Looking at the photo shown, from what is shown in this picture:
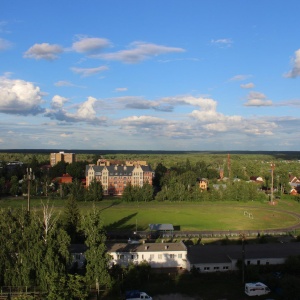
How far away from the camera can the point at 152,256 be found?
31672mm

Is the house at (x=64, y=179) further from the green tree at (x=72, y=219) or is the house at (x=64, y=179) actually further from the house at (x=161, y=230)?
the green tree at (x=72, y=219)

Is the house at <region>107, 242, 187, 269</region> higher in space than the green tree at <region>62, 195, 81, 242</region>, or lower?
lower

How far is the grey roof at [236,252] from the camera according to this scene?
31.3 m

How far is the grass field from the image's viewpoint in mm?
50844

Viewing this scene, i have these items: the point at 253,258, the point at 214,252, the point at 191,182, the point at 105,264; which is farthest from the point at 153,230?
the point at 191,182

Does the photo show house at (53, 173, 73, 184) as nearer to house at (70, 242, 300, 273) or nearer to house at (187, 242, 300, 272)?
house at (70, 242, 300, 273)

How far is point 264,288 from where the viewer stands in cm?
2566

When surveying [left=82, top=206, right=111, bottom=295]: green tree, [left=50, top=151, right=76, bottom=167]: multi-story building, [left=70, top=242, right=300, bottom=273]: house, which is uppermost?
[left=50, top=151, right=76, bottom=167]: multi-story building

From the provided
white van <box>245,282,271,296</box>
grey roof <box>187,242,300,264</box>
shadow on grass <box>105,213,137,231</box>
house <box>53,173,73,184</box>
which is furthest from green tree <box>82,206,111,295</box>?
house <box>53,173,73,184</box>

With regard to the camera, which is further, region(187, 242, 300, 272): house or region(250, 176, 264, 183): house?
region(250, 176, 264, 183): house

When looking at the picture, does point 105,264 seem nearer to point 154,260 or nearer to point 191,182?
point 154,260

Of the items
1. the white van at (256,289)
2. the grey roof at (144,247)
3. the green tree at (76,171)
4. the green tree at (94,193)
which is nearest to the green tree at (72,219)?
the grey roof at (144,247)

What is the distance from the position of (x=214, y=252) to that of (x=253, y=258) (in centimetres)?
362

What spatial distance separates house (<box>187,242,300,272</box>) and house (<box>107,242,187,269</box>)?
1.00m
